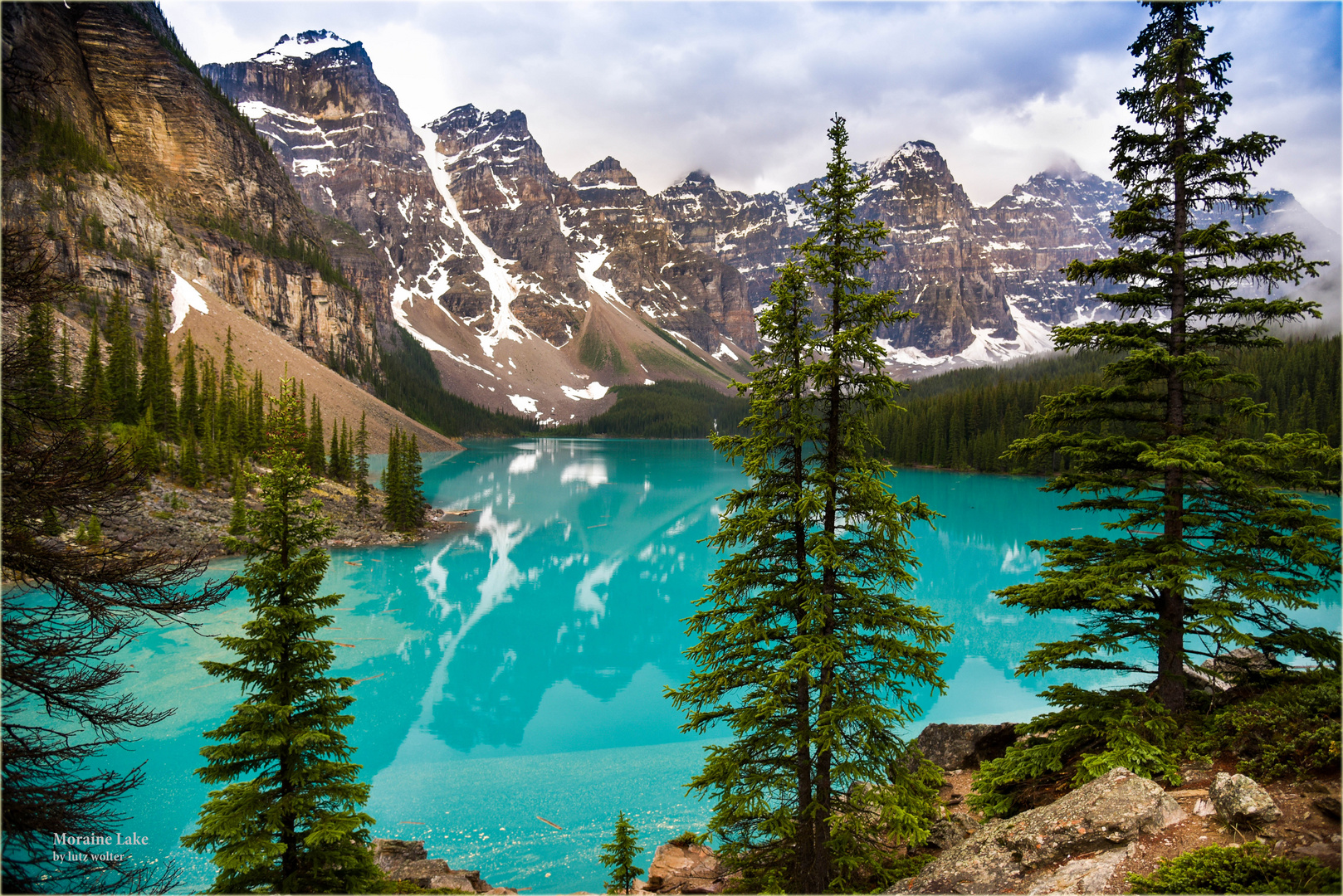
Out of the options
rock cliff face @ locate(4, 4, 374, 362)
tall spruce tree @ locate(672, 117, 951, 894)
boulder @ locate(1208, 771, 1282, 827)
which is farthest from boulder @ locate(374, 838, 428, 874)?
rock cliff face @ locate(4, 4, 374, 362)

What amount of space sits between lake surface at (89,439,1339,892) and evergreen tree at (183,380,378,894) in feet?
16.1

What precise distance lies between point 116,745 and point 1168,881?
21295 millimetres

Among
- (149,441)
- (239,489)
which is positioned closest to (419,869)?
(239,489)

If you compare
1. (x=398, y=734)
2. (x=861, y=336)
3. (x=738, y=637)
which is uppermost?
(x=861, y=336)

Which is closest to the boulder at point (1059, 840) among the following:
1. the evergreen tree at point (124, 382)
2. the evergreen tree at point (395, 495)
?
the evergreen tree at point (395, 495)

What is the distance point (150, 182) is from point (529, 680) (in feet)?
384

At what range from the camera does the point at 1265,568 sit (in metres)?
6.84

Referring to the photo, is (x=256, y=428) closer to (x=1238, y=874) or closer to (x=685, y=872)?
(x=685, y=872)

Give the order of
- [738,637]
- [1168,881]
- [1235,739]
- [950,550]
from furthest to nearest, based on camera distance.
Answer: [950,550] < [738,637] < [1235,739] < [1168,881]

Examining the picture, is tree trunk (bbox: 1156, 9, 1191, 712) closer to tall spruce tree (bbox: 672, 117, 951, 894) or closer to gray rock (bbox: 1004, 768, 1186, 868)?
gray rock (bbox: 1004, 768, 1186, 868)

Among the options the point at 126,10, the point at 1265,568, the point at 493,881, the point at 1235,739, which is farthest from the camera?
the point at 126,10

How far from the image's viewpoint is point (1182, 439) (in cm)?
720

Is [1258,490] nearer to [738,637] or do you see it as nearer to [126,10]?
[738,637]

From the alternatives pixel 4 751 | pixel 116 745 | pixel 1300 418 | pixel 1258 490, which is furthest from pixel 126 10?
pixel 1300 418
